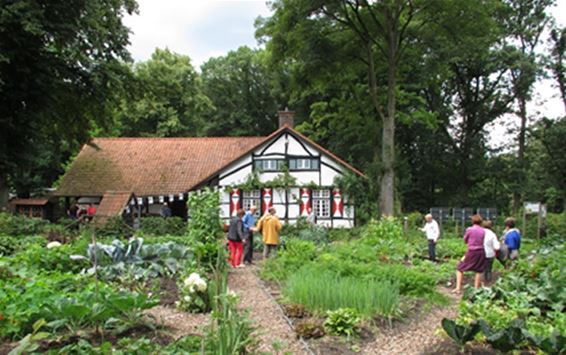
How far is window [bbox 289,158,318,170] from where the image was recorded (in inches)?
1075

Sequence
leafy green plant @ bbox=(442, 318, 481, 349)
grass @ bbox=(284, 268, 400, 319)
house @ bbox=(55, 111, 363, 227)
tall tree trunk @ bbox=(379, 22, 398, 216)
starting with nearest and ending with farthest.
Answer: leafy green plant @ bbox=(442, 318, 481, 349) < grass @ bbox=(284, 268, 400, 319) < tall tree trunk @ bbox=(379, 22, 398, 216) < house @ bbox=(55, 111, 363, 227)

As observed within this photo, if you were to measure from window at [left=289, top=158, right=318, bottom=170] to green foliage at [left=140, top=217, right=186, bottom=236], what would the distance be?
7.62 m

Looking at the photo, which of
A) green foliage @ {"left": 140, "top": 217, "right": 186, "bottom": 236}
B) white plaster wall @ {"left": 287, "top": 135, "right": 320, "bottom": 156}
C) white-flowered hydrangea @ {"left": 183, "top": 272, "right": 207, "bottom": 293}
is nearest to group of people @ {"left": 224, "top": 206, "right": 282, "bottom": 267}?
white-flowered hydrangea @ {"left": 183, "top": 272, "right": 207, "bottom": 293}

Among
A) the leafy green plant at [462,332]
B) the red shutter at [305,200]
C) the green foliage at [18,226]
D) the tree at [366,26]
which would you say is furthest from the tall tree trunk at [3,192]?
the leafy green plant at [462,332]

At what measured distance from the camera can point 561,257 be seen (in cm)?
937

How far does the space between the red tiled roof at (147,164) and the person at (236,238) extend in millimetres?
13928

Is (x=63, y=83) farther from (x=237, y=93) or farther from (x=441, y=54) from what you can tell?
(x=237, y=93)

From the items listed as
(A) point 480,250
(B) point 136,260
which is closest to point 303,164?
(A) point 480,250

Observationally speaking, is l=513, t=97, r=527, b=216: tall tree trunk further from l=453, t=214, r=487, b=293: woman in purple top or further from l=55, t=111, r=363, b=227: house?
l=453, t=214, r=487, b=293: woman in purple top

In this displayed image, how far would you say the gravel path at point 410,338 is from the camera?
5840 mm

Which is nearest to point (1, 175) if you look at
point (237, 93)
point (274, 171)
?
point (274, 171)

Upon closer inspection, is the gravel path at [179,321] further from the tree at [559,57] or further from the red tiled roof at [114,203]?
the tree at [559,57]

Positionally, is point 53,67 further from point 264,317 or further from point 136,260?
point 264,317

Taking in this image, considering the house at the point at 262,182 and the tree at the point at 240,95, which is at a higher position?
the tree at the point at 240,95
